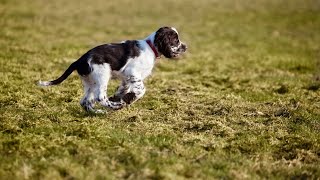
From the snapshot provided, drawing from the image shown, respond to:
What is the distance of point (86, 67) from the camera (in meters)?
8.03

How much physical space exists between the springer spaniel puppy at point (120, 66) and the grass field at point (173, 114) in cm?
35

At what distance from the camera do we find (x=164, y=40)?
880 cm

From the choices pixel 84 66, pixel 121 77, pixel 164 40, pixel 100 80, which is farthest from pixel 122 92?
pixel 164 40

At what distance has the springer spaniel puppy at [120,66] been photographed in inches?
319

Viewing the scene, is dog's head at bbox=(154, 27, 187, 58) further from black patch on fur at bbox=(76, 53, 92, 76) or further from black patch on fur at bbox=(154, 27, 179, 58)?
black patch on fur at bbox=(76, 53, 92, 76)

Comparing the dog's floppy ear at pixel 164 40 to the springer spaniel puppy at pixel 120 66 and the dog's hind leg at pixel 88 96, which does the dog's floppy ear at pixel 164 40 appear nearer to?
the springer spaniel puppy at pixel 120 66

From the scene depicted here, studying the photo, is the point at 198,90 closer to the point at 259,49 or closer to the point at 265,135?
the point at 265,135

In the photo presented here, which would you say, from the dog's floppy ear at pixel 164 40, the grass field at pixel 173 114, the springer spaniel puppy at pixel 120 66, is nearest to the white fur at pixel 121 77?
the springer spaniel puppy at pixel 120 66

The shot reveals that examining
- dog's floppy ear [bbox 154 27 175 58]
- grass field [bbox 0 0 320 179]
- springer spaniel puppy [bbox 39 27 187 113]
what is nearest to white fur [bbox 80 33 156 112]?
springer spaniel puppy [bbox 39 27 187 113]

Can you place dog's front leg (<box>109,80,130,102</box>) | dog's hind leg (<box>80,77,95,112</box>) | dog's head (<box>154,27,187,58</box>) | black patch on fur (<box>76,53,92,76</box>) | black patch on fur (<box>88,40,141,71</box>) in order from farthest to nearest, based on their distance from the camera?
dog's head (<box>154,27,187,58</box>) → dog's front leg (<box>109,80,130,102</box>) → dog's hind leg (<box>80,77,95,112</box>) → black patch on fur (<box>88,40,141,71</box>) → black patch on fur (<box>76,53,92,76</box>)

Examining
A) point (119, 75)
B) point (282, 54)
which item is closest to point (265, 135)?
point (119, 75)

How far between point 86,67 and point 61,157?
197 cm

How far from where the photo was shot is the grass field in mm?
6484

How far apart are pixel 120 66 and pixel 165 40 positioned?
1.01m
